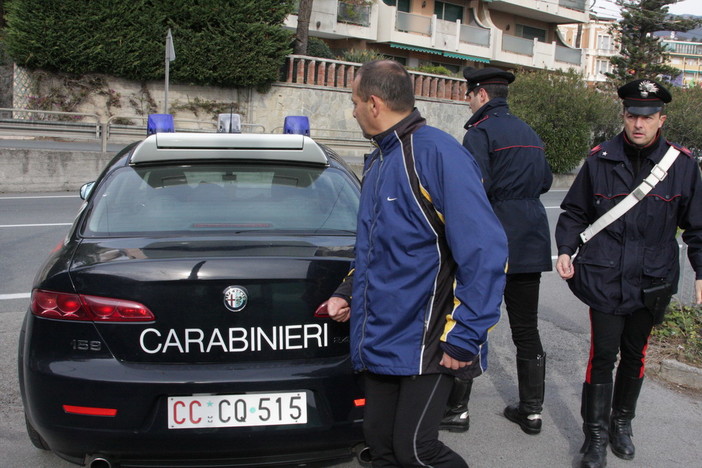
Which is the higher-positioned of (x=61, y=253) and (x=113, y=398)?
(x=61, y=253)

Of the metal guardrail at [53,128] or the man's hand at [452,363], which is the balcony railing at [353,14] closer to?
the metal guardrail at [53,128]

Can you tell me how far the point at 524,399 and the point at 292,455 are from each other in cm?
158

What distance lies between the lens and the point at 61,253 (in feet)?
10.7

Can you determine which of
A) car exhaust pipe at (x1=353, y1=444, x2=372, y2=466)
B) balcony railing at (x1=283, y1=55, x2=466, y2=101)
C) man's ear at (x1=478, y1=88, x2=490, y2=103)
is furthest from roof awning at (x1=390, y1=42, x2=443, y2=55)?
car exhaust pipe at (x1=353, y1=444, x2=372, y2=466)

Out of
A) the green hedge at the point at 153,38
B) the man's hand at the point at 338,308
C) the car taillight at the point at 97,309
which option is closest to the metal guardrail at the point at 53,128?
the green hedge at the point at 153,38

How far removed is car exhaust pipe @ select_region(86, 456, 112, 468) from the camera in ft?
9.53

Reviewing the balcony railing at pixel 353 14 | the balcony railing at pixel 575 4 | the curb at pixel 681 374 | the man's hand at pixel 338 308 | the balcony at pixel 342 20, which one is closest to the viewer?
the man's hand at pixel 338 308

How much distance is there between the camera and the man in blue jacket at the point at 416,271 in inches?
93.2

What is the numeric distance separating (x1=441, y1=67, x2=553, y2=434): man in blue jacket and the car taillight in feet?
5.71

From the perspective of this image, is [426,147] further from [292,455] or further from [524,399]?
[524,399]

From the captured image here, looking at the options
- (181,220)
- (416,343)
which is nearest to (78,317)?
(181,220)

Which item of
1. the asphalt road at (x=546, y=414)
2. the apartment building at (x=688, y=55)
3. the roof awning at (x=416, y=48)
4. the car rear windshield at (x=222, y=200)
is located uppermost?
the apartment building at (x=688, y=55)

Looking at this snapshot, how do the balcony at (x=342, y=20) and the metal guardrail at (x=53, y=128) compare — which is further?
the balcony at (x=342, y=20)

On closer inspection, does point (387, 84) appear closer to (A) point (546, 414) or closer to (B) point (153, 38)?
(A) point (546, 414)
